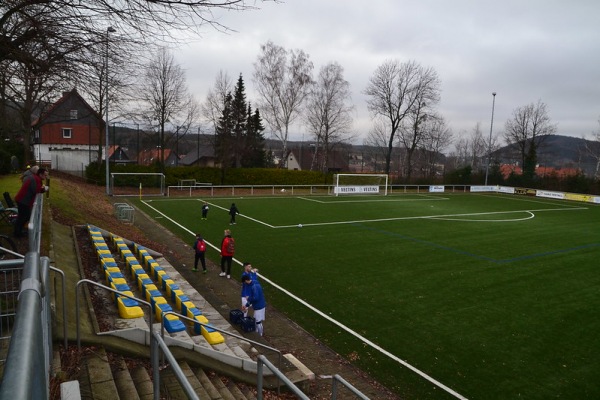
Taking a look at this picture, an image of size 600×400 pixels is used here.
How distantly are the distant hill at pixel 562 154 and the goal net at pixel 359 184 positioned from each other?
30.4 metres

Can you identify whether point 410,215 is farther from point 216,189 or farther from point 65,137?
point 65,137

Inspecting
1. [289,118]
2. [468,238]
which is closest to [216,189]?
[289,118]

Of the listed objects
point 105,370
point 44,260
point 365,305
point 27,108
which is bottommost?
point 365,305

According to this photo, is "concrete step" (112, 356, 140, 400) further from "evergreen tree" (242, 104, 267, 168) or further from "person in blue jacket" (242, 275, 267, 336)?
"evergreen tree" (242, 104, 267, 168)

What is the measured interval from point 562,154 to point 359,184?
→ 254 feet

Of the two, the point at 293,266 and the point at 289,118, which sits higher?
the point at 289,118

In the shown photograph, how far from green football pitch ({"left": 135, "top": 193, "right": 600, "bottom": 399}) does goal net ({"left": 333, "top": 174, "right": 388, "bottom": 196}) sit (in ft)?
46.2

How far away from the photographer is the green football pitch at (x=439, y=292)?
8.50 m

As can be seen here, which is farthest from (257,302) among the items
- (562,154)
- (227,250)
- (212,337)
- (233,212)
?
(562,154)

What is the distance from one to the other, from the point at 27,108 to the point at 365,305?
87.9 feet

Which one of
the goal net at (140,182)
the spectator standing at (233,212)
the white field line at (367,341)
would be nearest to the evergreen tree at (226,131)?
the goal net at (140,182)

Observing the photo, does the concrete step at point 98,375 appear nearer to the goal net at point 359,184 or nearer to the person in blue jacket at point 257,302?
the person in blue jacket at point 257,302

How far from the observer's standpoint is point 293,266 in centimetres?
1546

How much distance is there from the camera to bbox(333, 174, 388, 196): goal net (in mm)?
41688
